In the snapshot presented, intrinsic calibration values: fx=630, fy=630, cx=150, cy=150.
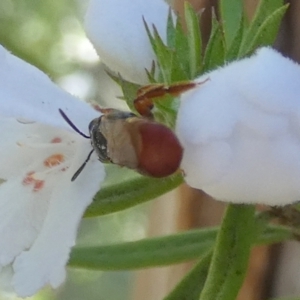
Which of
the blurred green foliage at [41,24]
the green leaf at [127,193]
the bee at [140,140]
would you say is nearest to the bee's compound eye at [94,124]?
the bee at [140,140]

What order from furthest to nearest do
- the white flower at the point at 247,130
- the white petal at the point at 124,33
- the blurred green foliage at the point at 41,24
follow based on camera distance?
the blurred green foliage at the point at 41,24 < the white petal at the point at 124,33 < the white flower at the point at 247,130

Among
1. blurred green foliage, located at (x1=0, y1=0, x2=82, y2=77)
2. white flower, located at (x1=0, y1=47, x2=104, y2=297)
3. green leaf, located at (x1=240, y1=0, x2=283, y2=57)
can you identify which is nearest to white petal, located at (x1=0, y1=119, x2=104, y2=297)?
white flower, located at (x1=0, y1=47, x2=104, y2=297)

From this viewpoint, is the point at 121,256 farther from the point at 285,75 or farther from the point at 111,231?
the point at 111,231

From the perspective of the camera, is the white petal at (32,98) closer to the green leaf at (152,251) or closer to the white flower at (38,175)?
the white flower at (38,175)

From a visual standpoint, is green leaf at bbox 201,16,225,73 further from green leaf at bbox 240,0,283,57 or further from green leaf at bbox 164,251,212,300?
green leaf at bbox 164,251,212,300

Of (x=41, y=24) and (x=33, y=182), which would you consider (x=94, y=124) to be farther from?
(x=41, y=24)

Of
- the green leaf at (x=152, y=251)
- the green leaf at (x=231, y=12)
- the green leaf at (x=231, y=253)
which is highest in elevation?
the green leaf at (x=231, y=12)

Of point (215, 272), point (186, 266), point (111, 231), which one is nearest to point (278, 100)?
point (215, 272)
